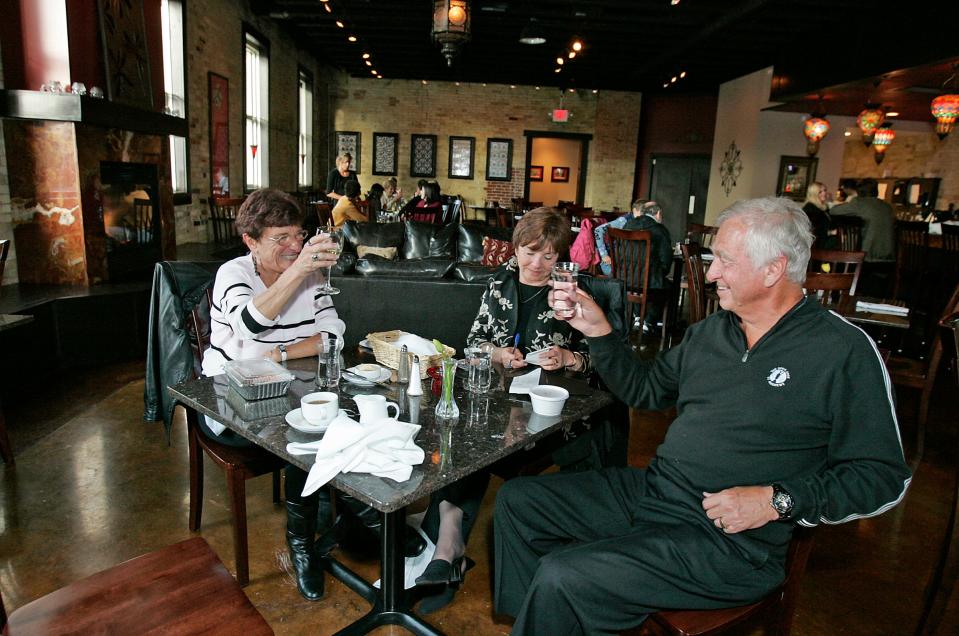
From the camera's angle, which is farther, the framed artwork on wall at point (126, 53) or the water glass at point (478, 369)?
the framed artwork on wall at point (126, 53)

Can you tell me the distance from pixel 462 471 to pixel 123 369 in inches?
150

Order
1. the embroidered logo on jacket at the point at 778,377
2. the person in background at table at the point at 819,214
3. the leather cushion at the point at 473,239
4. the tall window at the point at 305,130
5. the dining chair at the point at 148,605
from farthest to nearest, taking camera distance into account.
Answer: the tall window at the point at 305,130
the person in background at table at the point at 819,214
the leather cushion at the point at 473,239
the embroidered logo on jacket at the point at 778,377
the dining chair at the point at 148,605

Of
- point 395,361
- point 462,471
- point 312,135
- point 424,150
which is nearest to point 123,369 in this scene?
point 395,361

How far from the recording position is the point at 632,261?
16.9 ft

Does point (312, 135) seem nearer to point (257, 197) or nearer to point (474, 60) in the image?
point (474, 60)

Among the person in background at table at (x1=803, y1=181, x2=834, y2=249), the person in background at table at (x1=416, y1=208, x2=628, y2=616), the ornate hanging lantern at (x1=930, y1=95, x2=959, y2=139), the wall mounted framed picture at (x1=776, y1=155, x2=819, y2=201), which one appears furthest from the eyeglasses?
the wall mounted framed picture at (x1=776, y1=155, x2=819, y2=201)

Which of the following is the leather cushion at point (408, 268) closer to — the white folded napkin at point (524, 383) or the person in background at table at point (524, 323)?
the person in background at table at point (524, 323)

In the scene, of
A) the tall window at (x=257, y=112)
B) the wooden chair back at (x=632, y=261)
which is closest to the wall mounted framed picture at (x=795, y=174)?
the wooden chair back at (x=632, y=261)

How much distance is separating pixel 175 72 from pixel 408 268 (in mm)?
4178

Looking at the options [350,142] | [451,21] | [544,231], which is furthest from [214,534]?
[350,142]

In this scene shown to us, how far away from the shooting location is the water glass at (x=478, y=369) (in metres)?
1.76

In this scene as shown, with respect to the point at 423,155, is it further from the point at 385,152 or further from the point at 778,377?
the point at 778,377

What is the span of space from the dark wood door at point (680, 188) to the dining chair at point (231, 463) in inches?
430

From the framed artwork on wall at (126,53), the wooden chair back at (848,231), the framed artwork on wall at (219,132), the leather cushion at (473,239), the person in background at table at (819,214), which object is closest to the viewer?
the framed artwork on wall at (126,53)
